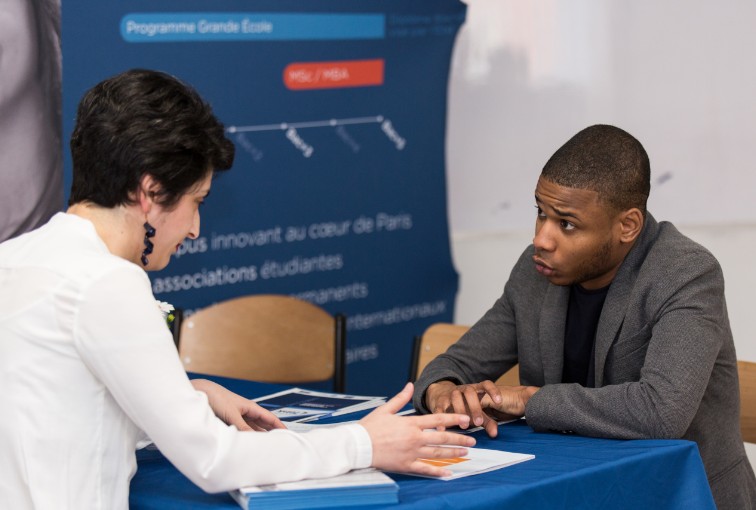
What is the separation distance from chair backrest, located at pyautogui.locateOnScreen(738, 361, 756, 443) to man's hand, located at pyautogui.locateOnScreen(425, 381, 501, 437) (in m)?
0.76

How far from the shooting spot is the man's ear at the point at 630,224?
89.5 inches

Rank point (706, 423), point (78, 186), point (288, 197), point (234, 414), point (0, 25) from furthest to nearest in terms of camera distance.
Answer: point (288, 197) < point (0, 25) < point (706, 423) < point (234, 414) < point (78, 186)

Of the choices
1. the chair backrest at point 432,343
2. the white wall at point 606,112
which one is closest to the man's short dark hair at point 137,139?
the chair backrest at point 432,343

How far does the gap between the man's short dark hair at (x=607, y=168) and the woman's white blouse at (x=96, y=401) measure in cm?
87

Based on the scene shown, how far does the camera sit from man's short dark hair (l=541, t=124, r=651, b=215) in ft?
7.34

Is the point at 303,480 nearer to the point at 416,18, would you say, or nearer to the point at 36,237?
the point at 36,237

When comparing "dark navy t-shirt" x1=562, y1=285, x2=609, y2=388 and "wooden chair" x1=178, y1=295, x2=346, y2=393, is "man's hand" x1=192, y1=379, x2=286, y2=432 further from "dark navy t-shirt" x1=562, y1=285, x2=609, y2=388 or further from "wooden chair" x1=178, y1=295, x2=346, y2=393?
"wooden chair" x1=178, y1=295, x2=346, y2=393

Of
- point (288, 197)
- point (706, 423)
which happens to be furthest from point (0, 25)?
point (706, 423)

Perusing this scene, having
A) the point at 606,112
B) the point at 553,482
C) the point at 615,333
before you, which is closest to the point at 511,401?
the point at 615,333

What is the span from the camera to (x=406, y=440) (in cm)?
170

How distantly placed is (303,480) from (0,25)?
2294 millimetres

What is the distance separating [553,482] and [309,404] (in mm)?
789

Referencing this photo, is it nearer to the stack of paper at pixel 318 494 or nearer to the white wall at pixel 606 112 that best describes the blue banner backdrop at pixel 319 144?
the white wall at pixel 606 112

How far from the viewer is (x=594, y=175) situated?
2.24 metres
